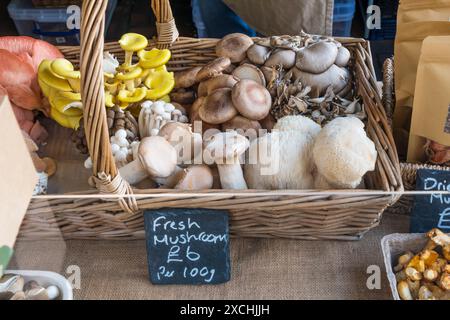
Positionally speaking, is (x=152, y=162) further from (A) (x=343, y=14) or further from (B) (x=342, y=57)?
(A) (x=343, y=14)

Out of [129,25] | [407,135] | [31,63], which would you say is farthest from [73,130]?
[129,25]

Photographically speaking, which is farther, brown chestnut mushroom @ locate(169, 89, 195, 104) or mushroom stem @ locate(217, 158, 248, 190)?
brown chestnut mushroom @ locate(169, 89, 195, 104)

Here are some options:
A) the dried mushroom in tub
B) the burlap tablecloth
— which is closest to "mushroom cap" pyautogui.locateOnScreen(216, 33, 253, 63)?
the burlap tablecloth

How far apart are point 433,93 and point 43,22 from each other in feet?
5.01

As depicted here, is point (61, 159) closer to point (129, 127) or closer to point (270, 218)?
point (129, 127)

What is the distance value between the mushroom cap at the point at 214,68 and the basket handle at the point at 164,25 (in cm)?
13

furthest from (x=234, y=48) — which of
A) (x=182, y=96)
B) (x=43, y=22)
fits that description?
(x=43, y=22)

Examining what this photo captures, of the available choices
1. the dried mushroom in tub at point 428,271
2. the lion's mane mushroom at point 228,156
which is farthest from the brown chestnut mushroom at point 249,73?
the dried mushroom in tub at point 428,271

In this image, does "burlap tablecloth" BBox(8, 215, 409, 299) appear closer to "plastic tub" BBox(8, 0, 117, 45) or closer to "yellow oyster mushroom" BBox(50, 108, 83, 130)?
"yellow oyster mushroom" BBox(50, 108, 83, 130)

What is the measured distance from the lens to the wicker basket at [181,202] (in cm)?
68

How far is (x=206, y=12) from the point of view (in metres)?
1.68

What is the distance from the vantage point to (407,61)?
956 millimetres

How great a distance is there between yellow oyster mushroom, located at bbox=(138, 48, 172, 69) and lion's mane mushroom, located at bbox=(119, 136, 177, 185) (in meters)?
0.26

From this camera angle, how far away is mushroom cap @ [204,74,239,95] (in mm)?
1016
